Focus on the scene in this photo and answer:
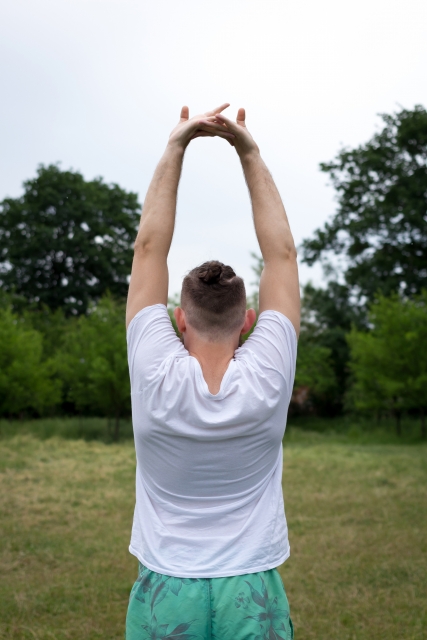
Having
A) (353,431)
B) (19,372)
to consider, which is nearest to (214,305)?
(19,372)

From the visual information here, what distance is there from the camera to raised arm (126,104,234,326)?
1892 millimetres

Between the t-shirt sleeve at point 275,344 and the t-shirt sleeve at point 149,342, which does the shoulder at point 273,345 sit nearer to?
the t-shirt sleeve at point 275,344

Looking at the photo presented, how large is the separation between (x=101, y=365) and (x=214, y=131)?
1927cm

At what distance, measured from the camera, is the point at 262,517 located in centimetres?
175

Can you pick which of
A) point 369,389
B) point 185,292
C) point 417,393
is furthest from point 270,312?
point 369,389

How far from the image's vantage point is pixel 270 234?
201 centimetres

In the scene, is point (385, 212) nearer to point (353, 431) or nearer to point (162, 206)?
point (353, 431)

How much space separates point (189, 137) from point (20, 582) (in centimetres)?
562

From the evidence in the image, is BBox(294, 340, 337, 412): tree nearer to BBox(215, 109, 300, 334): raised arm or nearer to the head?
BBox(215, 109, 300, 334): raised arm

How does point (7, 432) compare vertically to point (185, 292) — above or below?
below

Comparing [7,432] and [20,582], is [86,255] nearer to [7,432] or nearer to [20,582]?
[7,432]

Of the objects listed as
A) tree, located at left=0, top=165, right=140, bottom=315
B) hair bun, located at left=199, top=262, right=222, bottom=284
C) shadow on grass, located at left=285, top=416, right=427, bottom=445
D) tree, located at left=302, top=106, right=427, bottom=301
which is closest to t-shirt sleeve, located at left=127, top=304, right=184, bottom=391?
hair bun, located at left=199, top=262, right=222, bottom=284

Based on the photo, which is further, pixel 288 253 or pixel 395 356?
pixel 395 356

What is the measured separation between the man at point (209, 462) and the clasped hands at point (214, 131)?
0.56 metres
